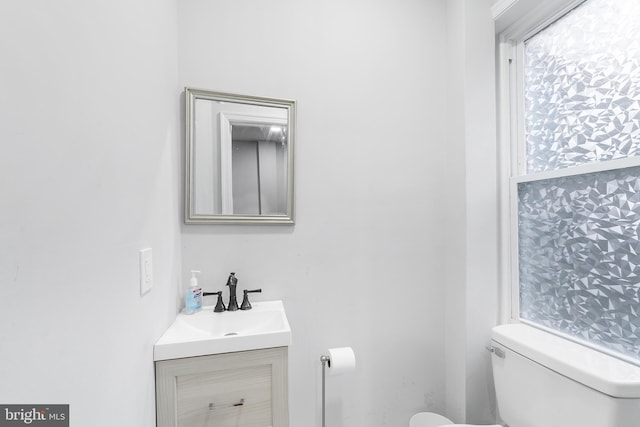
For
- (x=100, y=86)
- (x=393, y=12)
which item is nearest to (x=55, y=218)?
(x=100, y=86)

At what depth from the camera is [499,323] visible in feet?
4.46

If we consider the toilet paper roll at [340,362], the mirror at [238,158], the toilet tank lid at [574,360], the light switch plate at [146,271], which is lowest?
the toilet paper roll at [340,362]

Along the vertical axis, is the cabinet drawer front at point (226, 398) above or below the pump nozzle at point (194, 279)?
below

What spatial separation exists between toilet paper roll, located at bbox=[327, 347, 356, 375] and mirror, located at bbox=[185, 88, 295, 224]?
2.03 ft

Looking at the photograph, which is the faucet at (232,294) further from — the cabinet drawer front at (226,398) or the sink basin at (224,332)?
the cabinet drawer front at (226,398)

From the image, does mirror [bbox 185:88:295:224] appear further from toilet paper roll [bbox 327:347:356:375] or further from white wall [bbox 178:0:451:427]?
toilet paper roll [bbox 327:347:356:375]

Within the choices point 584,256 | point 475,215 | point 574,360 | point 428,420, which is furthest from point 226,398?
point 584,256

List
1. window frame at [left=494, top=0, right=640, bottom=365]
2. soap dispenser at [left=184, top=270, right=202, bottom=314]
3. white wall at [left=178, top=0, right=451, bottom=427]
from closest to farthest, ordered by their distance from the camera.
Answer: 1. soap dispenser at [left=184, top=270, right=202, bottom=314]
2. white wall at [left=178, top=0, right=451, bottom=427]
3. window frame at [left=494, top=0, right=640, bottom=365]

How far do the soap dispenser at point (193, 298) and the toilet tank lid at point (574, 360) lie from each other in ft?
4.15

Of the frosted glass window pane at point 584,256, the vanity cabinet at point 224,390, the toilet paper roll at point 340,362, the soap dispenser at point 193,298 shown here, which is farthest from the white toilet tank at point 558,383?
the soap dispenser at point 193,298

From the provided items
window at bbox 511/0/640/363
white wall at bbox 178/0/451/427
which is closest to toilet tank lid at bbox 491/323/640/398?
window at bbox 511/0/640/363

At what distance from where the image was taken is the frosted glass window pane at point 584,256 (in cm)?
94

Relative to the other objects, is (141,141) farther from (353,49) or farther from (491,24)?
(491,24)

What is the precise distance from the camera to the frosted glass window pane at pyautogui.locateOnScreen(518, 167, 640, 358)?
94cm
